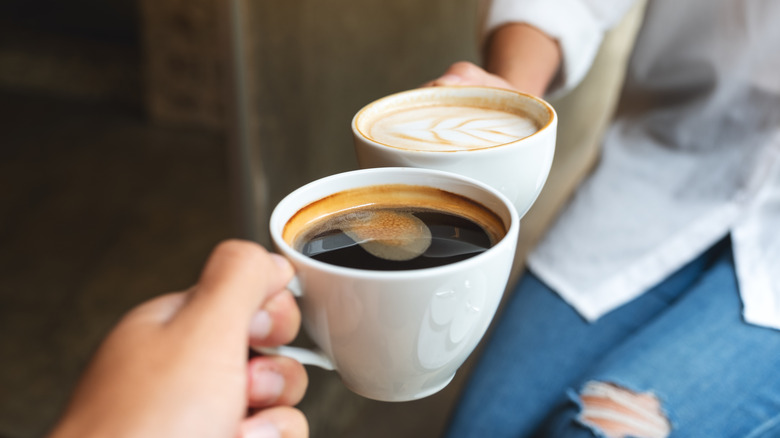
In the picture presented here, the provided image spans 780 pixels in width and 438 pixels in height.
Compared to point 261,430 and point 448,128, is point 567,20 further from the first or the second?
point 261,430

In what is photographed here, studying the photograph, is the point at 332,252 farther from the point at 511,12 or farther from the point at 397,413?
the point at 397,413

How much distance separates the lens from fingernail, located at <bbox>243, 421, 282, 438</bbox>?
0.39 meters

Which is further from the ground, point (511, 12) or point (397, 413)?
point (511, 12)

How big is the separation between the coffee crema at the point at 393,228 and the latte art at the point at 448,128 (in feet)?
0.22

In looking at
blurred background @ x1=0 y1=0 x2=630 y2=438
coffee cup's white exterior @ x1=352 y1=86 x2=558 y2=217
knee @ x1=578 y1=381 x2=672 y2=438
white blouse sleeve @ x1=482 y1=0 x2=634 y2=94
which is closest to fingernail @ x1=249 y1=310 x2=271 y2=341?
coffee cup's white exterior @ x1=352 y1=86 x2=558 y2=217

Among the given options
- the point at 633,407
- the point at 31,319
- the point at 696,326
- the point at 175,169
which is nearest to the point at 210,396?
the point at 633,407

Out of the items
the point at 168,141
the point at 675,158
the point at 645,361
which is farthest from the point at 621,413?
the point at 168,141

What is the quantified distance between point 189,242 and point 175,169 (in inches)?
23.3

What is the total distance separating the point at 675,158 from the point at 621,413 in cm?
41

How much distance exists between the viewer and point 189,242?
2297mm

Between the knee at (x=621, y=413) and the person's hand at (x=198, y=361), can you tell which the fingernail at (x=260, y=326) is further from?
the knee at (x=621, y=413)

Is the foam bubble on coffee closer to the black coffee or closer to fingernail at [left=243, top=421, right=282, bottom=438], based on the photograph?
the black coffee

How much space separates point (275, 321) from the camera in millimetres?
393

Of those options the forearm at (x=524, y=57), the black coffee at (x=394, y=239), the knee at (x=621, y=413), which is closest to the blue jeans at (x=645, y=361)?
the knee at (x=621, y=413)
